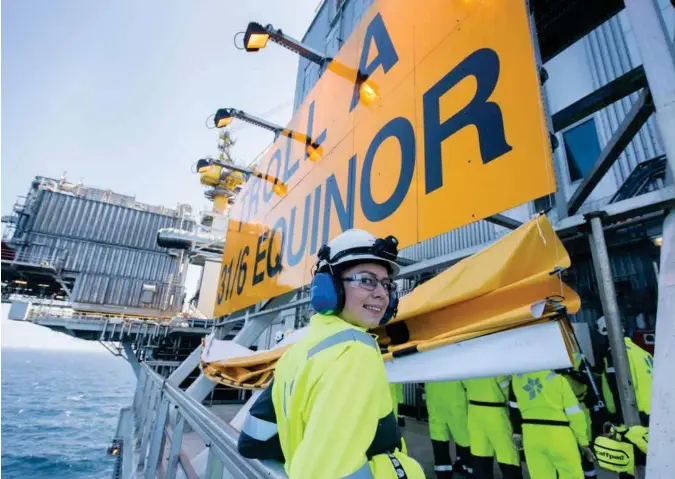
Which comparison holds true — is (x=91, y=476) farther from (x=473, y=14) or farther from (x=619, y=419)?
(x=473, y=14)

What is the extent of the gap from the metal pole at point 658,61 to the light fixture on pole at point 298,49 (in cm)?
202

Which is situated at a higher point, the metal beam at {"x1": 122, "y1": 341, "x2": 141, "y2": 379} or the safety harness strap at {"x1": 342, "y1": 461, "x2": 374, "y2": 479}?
the safety harness strap at {"x1": 342, "y1": 461, "x2": 374, "y2": 479}

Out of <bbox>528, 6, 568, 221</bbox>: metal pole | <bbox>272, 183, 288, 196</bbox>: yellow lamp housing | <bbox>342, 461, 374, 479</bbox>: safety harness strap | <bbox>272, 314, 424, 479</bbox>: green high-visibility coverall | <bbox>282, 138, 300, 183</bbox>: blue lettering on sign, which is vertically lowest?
<bbox>342, 461, 374, 479</bbox>: safety harness strap

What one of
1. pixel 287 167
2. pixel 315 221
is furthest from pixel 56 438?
pixel 315 221

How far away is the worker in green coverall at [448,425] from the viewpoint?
13.0 feet

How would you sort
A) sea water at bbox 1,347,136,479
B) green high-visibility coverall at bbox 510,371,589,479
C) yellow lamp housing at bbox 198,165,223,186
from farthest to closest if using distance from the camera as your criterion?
1. yellow lamp housing at bbox 198,165,223,186
2. sea water at bbox 1,347,136,479
3. green high-visibility coverall at bbox 510,371,589,479

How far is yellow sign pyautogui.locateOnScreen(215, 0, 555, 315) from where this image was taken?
1.86m

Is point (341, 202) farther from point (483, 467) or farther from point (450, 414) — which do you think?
point (483, 467)

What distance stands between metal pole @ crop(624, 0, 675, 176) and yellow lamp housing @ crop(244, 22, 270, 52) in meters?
4.49

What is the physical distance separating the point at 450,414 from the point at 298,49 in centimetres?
610

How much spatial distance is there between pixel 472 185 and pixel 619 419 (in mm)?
4490

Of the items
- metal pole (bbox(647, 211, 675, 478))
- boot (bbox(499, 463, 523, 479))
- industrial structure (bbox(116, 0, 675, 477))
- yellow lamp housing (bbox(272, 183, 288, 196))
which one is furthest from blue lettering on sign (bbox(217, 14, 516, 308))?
boot (bbox(499, 463, 523, 479))

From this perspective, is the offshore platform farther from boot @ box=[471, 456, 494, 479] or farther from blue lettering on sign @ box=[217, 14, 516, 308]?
boot @ box=[471, 456, 494, 479]

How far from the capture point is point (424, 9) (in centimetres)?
288
